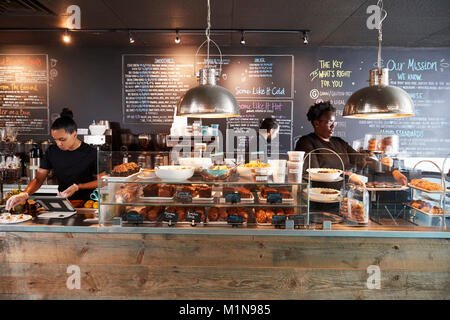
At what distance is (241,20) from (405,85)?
9.06 feet

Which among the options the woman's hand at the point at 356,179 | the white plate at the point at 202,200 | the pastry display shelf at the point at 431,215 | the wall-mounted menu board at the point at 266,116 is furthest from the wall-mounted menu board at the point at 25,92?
the pastry display shelf at the point at 431,215

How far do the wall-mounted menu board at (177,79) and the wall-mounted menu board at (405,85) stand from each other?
1.80ft

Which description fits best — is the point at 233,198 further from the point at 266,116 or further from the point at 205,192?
the point at 266,116

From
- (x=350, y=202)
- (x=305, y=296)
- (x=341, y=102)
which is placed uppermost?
(x=341, y=102)

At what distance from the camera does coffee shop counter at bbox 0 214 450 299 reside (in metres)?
2.06

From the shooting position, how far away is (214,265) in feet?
6.86

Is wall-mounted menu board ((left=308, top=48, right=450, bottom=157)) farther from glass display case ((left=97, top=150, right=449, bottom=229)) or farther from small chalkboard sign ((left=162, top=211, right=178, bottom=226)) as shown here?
small chalkboard sign ((left=162, top=211, right=178, bottom=226))

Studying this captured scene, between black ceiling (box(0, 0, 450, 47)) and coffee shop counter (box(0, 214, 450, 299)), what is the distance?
2380 millimetres

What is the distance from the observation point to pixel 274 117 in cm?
488

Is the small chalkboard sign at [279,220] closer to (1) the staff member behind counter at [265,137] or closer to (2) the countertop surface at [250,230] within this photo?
(2) the countertop surface at [250,230]

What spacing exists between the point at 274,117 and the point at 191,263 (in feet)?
10.6

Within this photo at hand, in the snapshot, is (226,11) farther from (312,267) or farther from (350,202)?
(312,267)

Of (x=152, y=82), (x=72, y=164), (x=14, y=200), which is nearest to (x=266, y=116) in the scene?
(x=152, y=82)
